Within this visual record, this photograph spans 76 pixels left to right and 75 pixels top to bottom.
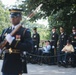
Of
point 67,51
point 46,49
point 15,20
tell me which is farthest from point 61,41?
point 15,20

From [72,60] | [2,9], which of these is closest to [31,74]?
[72,60]

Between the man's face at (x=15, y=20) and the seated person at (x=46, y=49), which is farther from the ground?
the man's face at (x=15, y=20)

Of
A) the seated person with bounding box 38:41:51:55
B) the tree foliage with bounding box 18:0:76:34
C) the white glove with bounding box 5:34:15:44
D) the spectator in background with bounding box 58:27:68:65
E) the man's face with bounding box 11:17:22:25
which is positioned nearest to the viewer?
the white glove with bounding box 5:34:15:44

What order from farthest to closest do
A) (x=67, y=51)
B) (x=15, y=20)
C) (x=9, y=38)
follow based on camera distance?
(x=67, y=51), (x=15, y=20), (x=9, y=38)

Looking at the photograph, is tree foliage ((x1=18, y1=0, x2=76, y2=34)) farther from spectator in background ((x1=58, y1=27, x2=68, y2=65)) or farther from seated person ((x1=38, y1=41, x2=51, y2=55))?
spectator in background ((x1=58, y1=27, x2=68, y2=65))

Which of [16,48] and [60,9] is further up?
[60,9]

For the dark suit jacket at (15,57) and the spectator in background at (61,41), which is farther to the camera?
the spectator in background at (61,41)

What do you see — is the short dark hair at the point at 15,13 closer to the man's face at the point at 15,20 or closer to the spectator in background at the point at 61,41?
the man's face at the point at 15,20

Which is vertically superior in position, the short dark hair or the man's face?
the short dark hair

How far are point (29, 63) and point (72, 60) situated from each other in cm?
230

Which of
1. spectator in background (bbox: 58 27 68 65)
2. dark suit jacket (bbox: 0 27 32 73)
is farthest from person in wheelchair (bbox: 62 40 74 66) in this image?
dark suit jacket (bbox: 0 27 32 73)

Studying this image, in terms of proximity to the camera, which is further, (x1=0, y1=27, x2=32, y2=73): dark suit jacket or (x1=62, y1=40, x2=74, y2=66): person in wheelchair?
(x1=62, y1=40, x2=74, y2=66): person in wheelchair

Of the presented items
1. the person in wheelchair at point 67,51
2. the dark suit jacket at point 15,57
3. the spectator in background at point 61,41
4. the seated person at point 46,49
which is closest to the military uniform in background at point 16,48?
the dark suit jacket at point 15,57

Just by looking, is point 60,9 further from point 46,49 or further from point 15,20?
point 15,20
